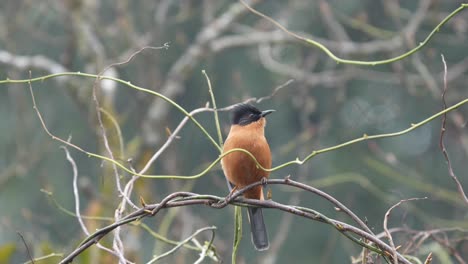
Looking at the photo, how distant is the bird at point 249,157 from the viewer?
3826 millimetres

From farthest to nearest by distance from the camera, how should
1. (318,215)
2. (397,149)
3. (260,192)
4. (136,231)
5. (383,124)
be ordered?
(397,149) < (383,124) < (136,231) < (260,192) < (318,215)

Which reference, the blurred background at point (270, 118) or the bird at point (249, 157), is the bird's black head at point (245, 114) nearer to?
the bird at point (249, 157)

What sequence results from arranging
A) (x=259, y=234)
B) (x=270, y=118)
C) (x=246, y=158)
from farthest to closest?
(x=270, y=118) < (x=259, y=234) < (x=246, y=158)

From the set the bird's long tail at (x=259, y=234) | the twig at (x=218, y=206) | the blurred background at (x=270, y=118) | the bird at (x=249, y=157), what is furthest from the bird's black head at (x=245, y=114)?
the blurred background at (x=270, y=118)

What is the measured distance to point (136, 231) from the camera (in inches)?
299

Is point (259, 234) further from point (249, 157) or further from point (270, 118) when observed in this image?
point (270, 118)

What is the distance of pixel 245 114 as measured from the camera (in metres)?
4.26

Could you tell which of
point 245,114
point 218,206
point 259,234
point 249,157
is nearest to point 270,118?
point 245,114

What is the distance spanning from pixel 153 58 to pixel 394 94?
5.22 m

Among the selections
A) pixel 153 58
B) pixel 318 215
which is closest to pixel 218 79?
pixel 153 58

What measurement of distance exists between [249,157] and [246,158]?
0.06ft

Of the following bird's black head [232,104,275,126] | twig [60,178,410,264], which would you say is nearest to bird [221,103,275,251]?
bird's black head [232,104,275,126]

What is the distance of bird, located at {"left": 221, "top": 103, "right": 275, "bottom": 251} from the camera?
3.83 meters

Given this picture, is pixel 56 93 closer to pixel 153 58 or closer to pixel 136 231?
pixel 153 58
